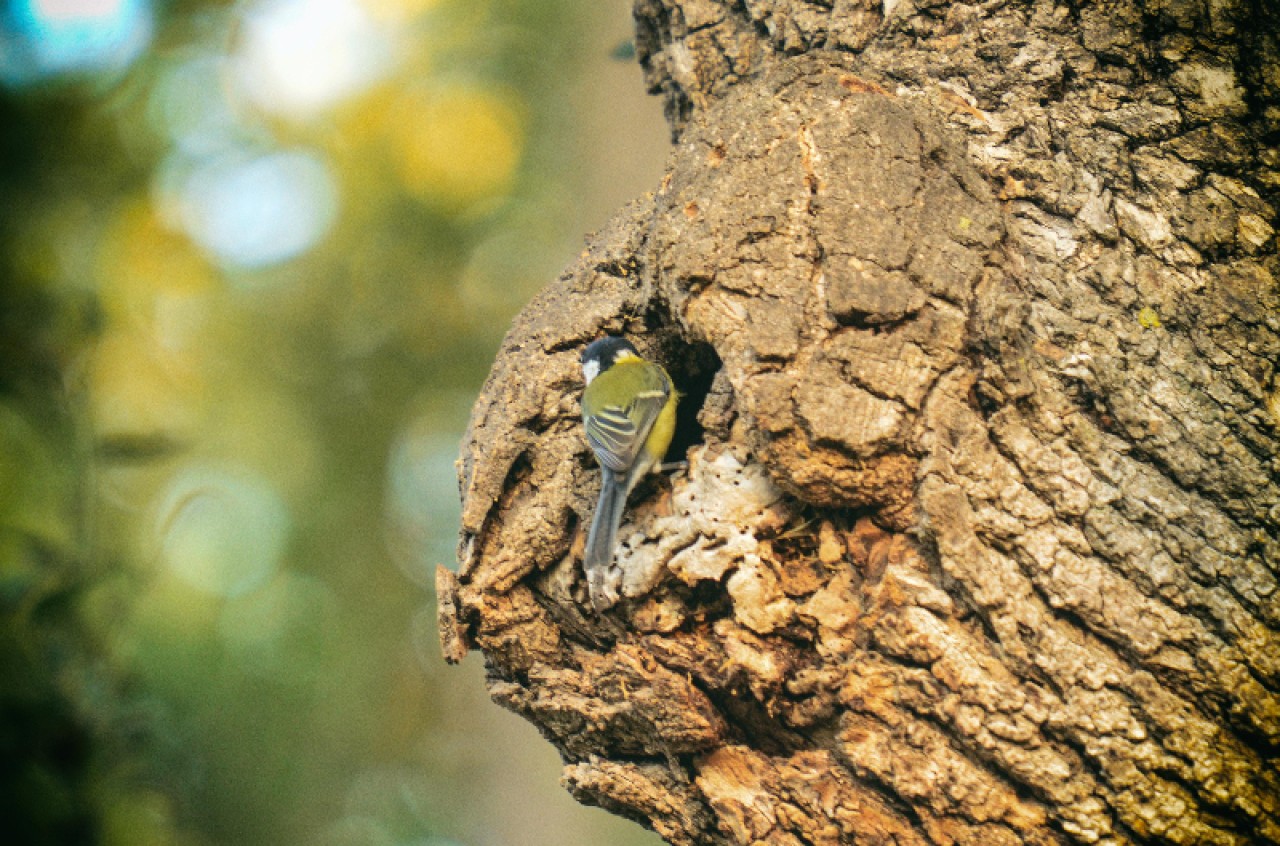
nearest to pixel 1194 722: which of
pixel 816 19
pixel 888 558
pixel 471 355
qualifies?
pixel 888 558

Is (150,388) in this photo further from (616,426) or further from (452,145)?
(616,426)

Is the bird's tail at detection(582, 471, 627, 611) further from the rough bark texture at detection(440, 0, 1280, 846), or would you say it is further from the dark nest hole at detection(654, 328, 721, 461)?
the dark nest hole at detection(654, 328, 721, 461)

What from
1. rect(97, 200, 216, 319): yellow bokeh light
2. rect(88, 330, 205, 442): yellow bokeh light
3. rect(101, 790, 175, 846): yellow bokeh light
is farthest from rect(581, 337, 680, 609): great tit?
rect(97, 200, 216, 319): yellow bokeh light

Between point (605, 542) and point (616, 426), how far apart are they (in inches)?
12.5

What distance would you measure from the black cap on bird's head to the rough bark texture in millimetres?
56

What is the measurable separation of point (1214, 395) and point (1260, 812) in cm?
81

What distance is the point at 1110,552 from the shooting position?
5.74 ft

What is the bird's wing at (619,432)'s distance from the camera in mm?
2234

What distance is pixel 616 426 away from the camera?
232 centimetres

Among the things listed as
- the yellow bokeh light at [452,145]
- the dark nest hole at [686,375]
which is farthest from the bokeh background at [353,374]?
the dark nest hole at [686,375]

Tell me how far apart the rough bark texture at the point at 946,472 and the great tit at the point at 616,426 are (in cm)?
6

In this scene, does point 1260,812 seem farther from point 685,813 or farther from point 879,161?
point 879,161

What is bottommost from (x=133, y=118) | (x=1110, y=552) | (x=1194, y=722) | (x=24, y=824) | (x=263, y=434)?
(x=1194, y=722)

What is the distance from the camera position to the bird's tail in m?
2.14
